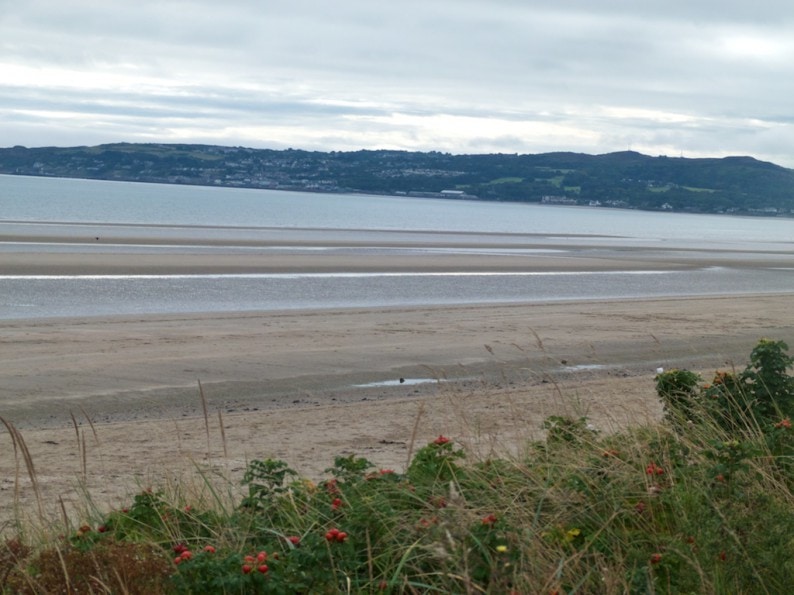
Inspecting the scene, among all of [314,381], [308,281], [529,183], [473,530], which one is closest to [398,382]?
[314,381]

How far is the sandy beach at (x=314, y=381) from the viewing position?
7992 mm

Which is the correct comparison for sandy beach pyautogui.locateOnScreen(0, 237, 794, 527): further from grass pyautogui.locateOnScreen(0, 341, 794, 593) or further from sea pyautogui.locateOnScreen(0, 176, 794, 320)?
sea pyautogui.locateOnScreen(0, 176, 794, 320)

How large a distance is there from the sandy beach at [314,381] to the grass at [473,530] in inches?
16.4

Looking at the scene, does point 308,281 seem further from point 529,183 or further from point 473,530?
point 529,183

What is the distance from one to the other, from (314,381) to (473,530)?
8.62 meters

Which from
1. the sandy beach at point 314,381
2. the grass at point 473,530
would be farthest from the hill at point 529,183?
the grass at point 473,530

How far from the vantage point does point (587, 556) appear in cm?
454

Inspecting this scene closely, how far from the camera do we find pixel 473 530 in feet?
14.0

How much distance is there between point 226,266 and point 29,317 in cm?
1305

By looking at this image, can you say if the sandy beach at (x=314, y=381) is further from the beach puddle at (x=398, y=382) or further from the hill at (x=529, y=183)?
the hill at (x=529, y=183)

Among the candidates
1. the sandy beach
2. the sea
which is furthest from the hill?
the sandy beach

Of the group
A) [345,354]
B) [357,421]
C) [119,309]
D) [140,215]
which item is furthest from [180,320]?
[140,215]

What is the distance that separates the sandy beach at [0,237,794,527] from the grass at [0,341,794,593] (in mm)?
417

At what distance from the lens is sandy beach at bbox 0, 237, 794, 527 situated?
7.99m
